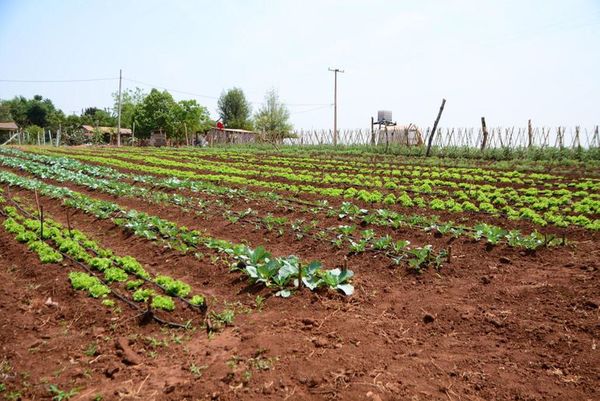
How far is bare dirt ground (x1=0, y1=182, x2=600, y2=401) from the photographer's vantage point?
3672 mm

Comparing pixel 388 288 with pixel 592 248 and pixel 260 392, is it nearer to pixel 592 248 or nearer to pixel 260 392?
pixel 260 392

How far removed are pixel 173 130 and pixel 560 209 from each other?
162 feet

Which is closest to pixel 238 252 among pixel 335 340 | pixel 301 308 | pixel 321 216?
pixel 301 308

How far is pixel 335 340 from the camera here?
4449mm

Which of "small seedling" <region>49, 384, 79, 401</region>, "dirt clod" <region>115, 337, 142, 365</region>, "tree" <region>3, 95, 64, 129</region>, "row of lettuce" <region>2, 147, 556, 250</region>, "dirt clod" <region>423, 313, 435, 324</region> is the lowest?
"small seedling" <region>49, 384, 79, 401</region>

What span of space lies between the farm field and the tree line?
118 feet

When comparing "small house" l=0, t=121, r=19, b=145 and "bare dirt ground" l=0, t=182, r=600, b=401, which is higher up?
"small house" l=0, t=121, r=19, b=145

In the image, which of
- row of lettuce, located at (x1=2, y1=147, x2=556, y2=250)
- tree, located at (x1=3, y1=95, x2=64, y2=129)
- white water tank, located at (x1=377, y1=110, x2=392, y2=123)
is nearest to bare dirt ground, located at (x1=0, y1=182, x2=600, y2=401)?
row of lettuce, located at (x1=2, y1=147, x2=556, y2=250)

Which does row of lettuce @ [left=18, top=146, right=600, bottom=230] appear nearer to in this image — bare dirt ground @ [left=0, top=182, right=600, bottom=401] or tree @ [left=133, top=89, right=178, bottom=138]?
bare dirt ground @ [left=0, top=182, right=600, bottom=401]

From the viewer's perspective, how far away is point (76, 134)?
57.0 m

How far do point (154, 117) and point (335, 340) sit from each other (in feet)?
177

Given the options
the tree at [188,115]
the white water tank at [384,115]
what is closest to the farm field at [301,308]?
the white water tank at [384,115]

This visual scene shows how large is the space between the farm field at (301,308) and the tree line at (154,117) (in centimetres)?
3599

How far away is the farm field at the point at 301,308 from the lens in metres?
3.76
